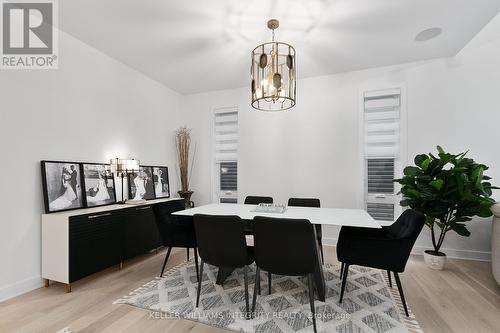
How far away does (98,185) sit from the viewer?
3156mm

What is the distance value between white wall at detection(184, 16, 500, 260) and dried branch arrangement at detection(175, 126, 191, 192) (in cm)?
24

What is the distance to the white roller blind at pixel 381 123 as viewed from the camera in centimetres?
375

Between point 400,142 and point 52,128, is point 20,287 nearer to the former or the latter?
point 52,128

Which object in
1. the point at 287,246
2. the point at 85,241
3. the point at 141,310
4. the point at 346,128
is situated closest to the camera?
the point at 287,246

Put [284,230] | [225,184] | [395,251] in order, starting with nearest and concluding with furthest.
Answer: [284,230]
[395,251]
[225,184]

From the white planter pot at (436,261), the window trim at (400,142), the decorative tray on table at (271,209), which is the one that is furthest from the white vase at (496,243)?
the decorative tray on table at (271,209)

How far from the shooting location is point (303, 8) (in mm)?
2363

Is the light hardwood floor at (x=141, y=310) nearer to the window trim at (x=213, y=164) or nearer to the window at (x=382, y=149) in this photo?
the window at (x=382, y=149)

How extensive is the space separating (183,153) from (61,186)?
2.24m

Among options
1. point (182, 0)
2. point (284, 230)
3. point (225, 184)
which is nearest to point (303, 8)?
point (182, 0)

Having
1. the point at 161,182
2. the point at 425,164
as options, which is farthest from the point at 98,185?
the point at 425,164

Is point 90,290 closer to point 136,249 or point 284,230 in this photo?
point 136,249

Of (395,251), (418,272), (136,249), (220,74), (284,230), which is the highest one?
(220,74)

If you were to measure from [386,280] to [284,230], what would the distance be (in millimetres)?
1755
